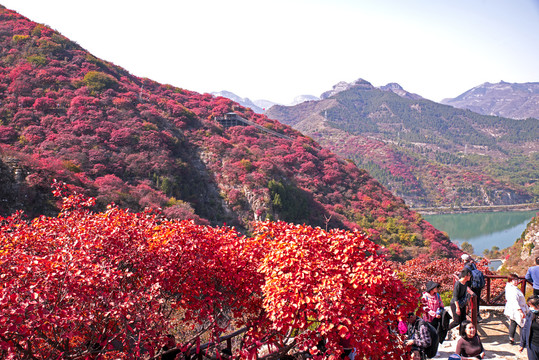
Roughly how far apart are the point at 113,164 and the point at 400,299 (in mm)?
21181

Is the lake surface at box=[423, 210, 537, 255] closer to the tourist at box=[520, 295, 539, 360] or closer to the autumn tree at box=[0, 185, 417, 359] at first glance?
the tourist at box=[520, 295, 539, 360]

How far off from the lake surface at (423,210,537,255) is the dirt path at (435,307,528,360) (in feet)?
188

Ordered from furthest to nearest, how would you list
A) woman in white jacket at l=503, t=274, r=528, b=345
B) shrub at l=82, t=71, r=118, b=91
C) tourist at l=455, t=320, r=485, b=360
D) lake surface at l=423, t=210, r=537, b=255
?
lake surface at l=423, t=210, r=537, b=255 < shrub at l=82, t=71, r=118, b=91 < woman in white jacket at l=503, t=274, r=528, b=345 < tourist at l=455, t=320, r=485, b=360

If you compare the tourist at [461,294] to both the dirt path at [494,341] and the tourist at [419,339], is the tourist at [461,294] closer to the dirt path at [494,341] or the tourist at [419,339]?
the dirt path at [494,341]

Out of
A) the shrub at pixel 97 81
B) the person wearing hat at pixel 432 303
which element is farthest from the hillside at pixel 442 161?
the person wearing hat at pixel 432 303

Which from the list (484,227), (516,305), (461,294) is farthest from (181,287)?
(484,227)

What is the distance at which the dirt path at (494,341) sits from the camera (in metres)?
6.00

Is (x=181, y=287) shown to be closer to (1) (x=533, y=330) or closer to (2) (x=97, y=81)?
(1) (x=533, y=330)

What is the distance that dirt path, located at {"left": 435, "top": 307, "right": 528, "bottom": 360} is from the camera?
19.7 feet

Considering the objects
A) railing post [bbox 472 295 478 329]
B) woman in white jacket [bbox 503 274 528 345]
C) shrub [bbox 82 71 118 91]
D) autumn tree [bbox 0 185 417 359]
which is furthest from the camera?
shrub [bbox 82 71 118 91]

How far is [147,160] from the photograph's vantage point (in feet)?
75.8

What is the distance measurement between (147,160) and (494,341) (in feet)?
70.5

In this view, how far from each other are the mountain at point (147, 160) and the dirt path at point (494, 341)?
14.3m

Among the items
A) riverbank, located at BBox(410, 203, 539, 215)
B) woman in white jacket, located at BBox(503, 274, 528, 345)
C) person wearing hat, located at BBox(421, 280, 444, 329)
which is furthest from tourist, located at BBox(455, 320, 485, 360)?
riverbank, located at BBox(410, 203, 539, 215)
